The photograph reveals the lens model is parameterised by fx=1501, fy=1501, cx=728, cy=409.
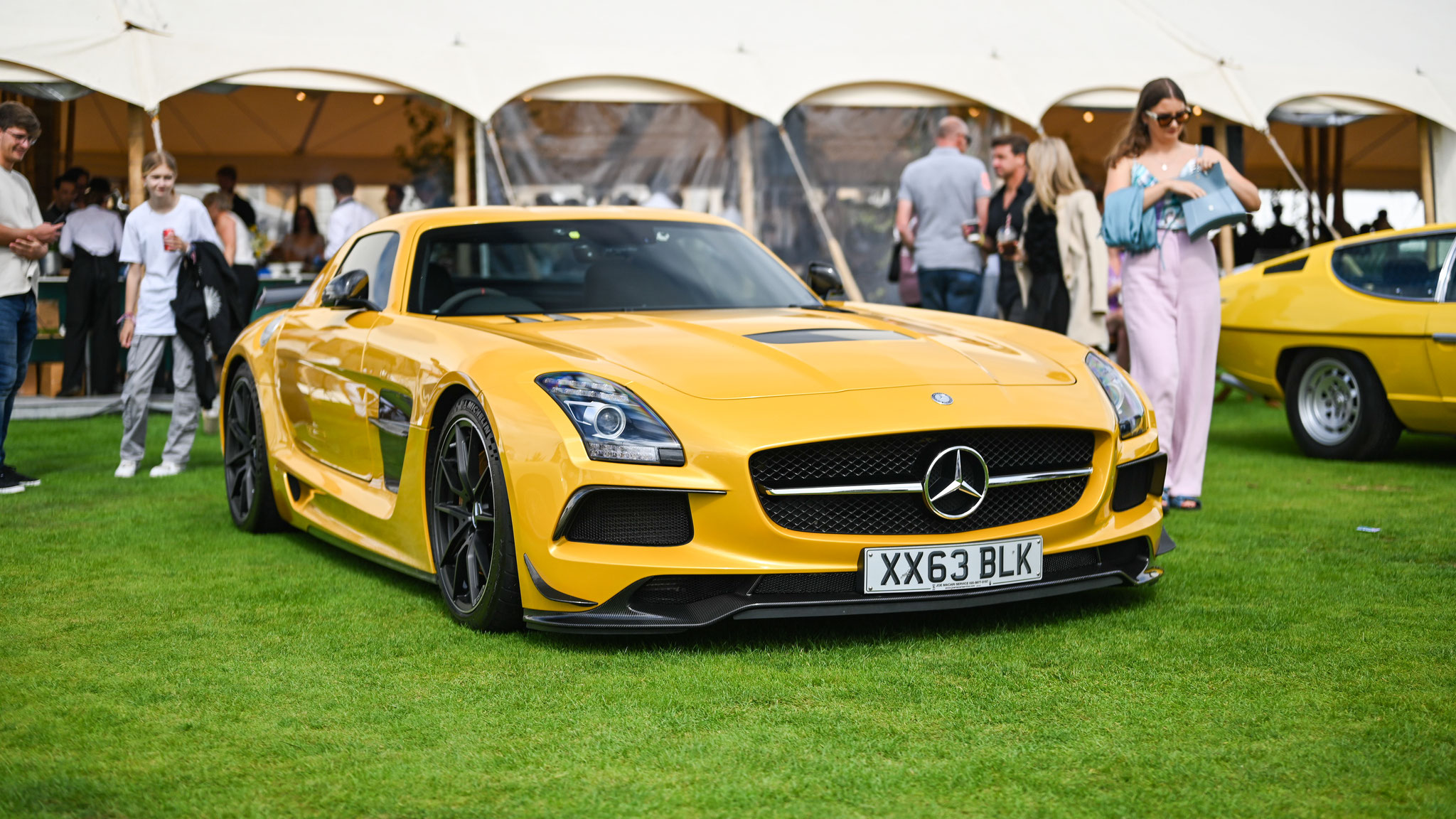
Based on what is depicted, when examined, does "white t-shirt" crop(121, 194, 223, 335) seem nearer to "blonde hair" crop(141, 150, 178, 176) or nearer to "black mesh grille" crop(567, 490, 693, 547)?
"blonde hair" crop(141, 150, 178, 176)

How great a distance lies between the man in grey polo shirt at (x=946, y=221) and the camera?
1068 cm

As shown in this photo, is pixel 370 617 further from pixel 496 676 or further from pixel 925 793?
pixel 925 793

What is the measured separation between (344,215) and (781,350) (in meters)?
10.2

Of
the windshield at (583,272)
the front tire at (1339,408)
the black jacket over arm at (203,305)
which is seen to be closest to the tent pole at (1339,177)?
the front tire at (1339,408)

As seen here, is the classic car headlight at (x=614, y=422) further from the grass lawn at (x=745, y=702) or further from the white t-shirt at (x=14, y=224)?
the white t-shirt at (x=14, y=224)

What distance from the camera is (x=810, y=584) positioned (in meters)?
4.00

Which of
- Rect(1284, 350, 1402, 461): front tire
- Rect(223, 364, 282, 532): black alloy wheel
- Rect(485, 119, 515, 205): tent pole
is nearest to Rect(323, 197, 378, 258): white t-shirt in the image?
Rect(485, 119, 515, 205): tent pole

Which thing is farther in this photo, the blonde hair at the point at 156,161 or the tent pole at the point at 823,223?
the tent pole at the point at 823,223

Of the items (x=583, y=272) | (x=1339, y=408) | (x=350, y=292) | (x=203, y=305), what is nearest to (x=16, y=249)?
(x=203, y=305)

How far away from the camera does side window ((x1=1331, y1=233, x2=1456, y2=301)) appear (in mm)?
8203

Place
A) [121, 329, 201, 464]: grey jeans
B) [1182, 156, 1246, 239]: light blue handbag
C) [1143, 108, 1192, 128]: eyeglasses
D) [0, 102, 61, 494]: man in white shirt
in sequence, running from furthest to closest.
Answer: [121, 329, 201, 464]: grey jeans < [0, 102, 61, 494]: man in white shirt < [1143, 108, 1192, 128]: eyeglasses < [1182, 156, 1246, 239]: light blue handbag

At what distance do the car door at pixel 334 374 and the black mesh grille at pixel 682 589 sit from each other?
157 cm

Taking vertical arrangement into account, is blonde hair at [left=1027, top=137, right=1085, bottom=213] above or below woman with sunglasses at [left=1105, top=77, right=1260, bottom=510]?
above

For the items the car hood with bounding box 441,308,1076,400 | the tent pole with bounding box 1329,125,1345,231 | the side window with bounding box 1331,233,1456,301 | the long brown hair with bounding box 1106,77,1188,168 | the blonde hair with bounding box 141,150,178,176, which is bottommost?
the car hood with bounding box 441,308,1076,400
